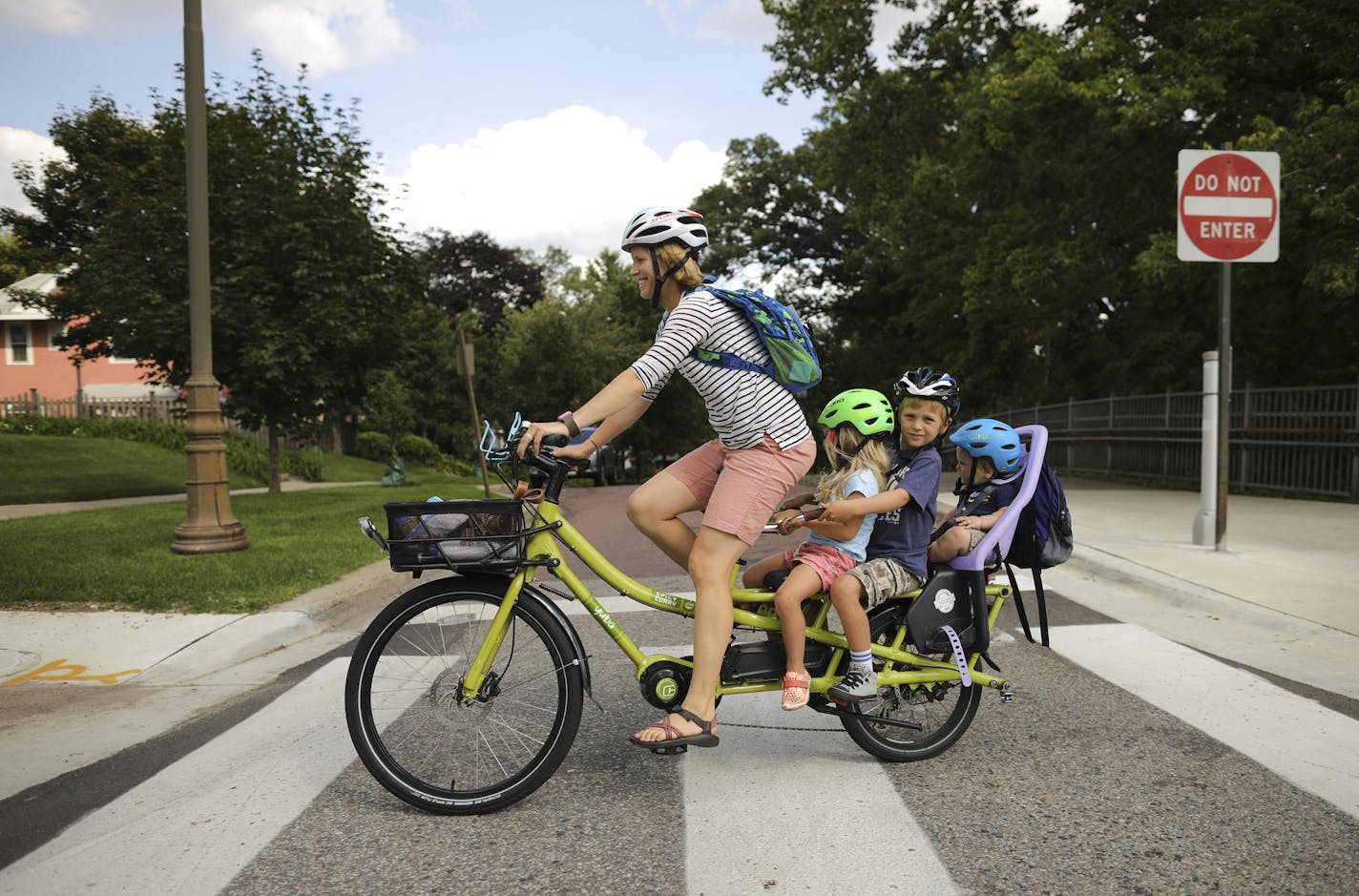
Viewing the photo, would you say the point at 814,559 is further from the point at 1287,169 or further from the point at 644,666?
the point at 1287,169

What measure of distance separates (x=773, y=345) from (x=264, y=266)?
535 inches

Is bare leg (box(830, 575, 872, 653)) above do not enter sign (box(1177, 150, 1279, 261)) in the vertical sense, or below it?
below

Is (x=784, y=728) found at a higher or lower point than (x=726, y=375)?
lower

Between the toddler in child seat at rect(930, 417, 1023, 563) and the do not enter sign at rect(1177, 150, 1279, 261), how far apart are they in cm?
585

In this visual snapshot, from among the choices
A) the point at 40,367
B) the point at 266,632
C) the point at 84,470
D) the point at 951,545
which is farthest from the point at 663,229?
the point at 40,367

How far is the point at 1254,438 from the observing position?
15641 mm

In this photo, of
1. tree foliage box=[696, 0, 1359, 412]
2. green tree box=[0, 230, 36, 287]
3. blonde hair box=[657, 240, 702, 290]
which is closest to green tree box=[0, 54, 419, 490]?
tree foliage box=[696, 0, 1359, 412]

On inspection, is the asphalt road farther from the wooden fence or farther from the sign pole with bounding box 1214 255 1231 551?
the wooden fence

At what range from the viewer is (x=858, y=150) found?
2530 centimetres

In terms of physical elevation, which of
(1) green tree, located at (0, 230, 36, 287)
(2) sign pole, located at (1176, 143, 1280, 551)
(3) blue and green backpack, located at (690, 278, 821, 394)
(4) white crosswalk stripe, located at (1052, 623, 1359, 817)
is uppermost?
(1) green tree, located at (0, 230, 36, 287)

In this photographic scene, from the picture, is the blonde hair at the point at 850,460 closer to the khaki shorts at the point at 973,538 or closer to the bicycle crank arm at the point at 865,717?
the khaki shorts at the point at 973,538

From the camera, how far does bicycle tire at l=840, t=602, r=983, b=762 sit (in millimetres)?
3963

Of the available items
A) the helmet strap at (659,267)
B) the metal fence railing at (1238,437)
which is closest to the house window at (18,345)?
the metal fence railing at (1238,437)

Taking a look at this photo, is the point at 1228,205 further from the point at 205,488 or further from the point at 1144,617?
the point at 205,488
